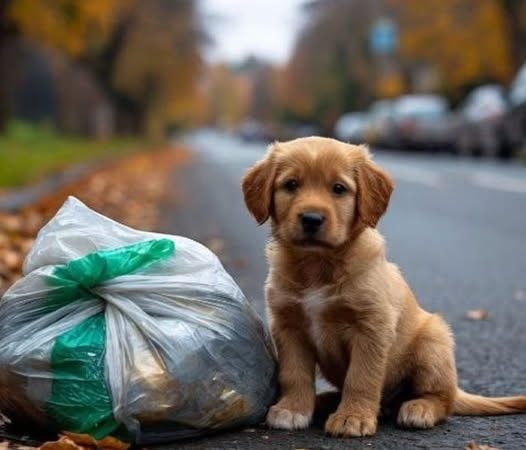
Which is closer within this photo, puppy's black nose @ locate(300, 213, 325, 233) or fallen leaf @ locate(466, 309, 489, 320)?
puppy's black nose @ locate(300, 213, 325, 233)

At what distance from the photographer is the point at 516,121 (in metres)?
26.6

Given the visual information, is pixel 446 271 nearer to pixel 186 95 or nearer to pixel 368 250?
pixel 368 250

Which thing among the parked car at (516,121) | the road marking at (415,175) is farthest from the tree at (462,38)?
the road marking at (415,175)

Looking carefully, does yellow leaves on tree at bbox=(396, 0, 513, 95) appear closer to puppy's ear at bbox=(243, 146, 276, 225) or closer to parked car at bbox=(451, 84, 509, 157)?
parked car at bbox=(451, 84, 509, 157)

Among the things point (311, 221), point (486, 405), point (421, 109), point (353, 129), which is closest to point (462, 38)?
point (421, 109)

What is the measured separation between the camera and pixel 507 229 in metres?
11.9

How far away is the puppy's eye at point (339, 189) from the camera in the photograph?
12.7 ft

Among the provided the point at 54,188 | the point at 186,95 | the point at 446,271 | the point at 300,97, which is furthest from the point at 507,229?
the point at 300,97

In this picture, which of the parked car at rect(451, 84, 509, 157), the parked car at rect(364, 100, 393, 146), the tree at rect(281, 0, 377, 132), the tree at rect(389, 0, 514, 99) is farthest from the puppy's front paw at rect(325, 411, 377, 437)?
the tree at rect(281, 0, 377, 132)

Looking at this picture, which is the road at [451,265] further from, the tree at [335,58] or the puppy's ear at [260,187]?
the tree at [335,58]

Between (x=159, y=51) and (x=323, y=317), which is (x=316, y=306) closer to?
(x=323, y=317)

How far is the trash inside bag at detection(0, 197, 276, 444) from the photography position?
355cm

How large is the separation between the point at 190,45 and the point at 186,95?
23.2 ft

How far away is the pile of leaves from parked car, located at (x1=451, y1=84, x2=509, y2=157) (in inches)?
364
